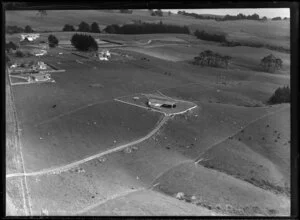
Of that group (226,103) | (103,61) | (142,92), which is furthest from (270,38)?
(103,61)

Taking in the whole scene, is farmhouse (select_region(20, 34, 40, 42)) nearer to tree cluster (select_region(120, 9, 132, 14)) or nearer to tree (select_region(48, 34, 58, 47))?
tree (select_region(48, 34, 58, 47))

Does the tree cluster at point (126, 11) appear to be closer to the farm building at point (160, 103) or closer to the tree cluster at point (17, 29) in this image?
the tree cluster at point (17, 29)

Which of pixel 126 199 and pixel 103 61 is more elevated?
pixel 103 61

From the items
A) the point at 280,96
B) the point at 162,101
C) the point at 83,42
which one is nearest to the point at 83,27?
the point at 83,42

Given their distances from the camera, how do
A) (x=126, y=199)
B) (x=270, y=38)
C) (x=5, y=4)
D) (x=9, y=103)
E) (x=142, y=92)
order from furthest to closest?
(x=142, y=92)
(x=270, y=38)
(x=9, y=103)
(x=126, y=199)
(x=5, y=4)

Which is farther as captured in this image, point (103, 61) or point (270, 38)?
point (103, 61)

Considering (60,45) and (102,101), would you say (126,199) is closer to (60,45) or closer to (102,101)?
(102,101)

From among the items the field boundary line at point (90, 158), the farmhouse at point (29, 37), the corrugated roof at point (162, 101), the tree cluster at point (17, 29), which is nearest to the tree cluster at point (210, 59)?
the corrugated roof at point (162, 101)
